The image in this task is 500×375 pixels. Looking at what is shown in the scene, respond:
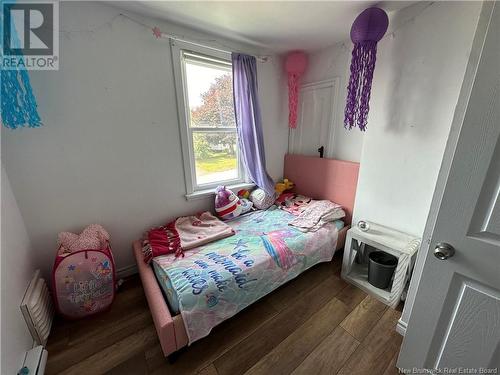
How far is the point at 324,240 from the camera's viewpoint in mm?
1915

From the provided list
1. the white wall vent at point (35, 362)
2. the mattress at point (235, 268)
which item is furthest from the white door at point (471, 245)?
the white wall vent at point (35, 362)

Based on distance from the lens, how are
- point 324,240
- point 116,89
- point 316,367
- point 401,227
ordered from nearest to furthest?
point 316,367
point 116,89
point 401,227
point 324,240

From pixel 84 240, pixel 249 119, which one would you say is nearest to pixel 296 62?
pixel 249 119

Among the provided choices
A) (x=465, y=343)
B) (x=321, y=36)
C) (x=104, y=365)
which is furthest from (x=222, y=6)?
(x=104, y=365)

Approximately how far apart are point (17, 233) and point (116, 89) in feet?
4.00

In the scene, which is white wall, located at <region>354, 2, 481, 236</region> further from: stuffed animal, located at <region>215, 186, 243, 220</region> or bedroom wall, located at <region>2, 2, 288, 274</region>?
bedroom wall, located at <region>2, 2, 288, 274</region>

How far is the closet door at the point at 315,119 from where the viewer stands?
2.29 metres

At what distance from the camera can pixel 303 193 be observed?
8.80 feet

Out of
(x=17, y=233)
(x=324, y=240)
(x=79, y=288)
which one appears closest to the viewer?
(x=17, y=233)

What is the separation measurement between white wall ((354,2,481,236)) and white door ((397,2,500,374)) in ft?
1.63

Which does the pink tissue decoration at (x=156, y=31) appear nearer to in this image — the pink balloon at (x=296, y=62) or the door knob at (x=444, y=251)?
the pink balloon at (x=296, y=62)

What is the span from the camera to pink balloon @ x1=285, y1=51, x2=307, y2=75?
230 cm

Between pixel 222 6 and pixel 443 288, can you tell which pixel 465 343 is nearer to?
pixel 443 288

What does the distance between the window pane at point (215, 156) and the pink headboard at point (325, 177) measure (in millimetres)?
809
